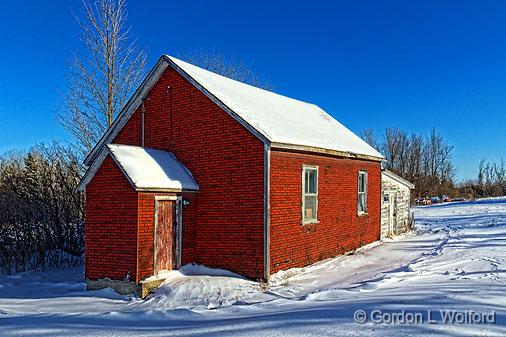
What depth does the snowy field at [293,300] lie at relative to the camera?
5.56 m

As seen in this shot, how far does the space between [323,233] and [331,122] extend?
22.3 ft

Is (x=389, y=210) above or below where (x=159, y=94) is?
below

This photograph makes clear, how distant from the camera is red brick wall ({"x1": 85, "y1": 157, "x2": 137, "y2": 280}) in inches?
384

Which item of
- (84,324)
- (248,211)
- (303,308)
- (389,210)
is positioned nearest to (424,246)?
(389,210)

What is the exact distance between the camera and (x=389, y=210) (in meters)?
19.9

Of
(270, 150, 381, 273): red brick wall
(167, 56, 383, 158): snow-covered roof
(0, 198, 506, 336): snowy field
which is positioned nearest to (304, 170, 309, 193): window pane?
(270, 150, 381, 273): red brick wall

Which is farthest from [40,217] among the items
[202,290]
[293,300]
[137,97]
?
[293,300]

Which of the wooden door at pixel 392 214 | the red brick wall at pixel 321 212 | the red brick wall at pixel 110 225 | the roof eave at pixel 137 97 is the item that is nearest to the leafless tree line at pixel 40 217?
the roof eave at pixel 137 97

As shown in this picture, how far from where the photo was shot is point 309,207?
12680 mm

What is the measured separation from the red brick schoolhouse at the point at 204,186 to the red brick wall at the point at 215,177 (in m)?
0.03

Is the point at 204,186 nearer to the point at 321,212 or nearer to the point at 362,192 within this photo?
the point at 321,212

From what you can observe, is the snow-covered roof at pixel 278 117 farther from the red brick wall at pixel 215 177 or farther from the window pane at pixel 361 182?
the window pane at pixel 361 182

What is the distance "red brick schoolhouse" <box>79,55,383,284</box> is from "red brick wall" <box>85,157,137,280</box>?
0.08ft

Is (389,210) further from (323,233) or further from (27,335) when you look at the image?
(27,335)
